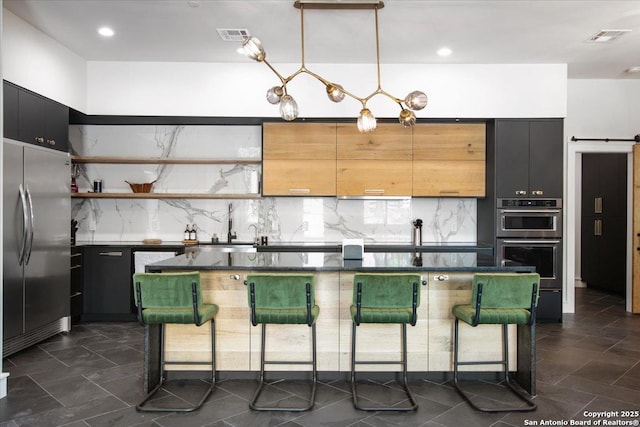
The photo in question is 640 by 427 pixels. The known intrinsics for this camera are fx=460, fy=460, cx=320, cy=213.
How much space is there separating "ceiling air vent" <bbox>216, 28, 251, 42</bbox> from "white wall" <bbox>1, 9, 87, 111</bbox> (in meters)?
1.79

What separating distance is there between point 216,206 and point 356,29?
9.58ft

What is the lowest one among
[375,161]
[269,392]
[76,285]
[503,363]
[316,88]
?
[269,392]

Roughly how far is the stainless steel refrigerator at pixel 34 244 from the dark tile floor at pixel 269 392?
28cm

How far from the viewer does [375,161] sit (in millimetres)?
5668

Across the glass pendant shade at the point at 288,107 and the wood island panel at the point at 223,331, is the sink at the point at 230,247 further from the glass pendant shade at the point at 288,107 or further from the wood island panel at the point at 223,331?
the glass pendant shade at the point at 288,107

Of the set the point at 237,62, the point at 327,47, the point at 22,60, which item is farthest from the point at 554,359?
the point at 22,60

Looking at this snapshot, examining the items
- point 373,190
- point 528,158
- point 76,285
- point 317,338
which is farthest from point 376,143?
point 76,285

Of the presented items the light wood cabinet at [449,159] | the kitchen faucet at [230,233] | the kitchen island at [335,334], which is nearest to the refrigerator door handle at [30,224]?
the kitchen island at [335,334]

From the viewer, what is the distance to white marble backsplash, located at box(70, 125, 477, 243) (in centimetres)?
604

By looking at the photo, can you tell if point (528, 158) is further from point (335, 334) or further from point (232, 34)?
point (232, 34)

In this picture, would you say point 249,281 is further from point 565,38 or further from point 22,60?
point 565,38

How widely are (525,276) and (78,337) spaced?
4.39 meters

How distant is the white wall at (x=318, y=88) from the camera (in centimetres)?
550

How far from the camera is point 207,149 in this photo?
6078 millimetres
